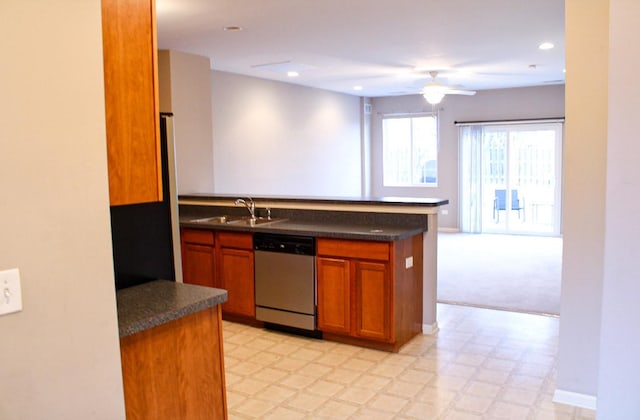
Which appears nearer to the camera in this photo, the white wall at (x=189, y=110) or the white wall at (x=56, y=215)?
the white wall at (x=56, y=215)

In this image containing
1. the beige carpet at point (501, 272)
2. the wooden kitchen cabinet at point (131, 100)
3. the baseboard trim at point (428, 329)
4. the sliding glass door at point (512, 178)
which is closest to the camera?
the wooden kitchen cabinet at point (131, 100)

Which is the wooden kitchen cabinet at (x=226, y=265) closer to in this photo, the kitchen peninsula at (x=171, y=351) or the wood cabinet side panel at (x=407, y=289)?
the wood cabinet side panel at (x=407, y=289)

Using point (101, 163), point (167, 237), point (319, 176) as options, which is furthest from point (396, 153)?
point (101, 163)

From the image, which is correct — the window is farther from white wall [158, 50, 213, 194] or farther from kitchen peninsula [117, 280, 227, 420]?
kitchen peninsula [117, 280, 227, 420]

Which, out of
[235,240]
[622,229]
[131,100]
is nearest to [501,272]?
[235,240]

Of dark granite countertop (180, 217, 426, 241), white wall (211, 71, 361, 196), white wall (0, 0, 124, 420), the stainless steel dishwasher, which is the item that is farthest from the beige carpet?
white wall (0, 0, 124, 420)

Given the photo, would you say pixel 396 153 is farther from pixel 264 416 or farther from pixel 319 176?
pixel 264 416

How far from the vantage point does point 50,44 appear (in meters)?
1.47

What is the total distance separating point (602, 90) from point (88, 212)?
2648 mm

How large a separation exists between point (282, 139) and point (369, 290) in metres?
4.46

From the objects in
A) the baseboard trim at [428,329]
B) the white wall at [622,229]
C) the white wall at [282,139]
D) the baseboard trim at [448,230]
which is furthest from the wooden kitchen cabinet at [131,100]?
the baseboard trim at [448,230]

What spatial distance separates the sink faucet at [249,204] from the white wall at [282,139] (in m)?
1.65

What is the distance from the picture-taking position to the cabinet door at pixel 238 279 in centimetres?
464

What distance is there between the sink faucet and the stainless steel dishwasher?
2.34 ft
